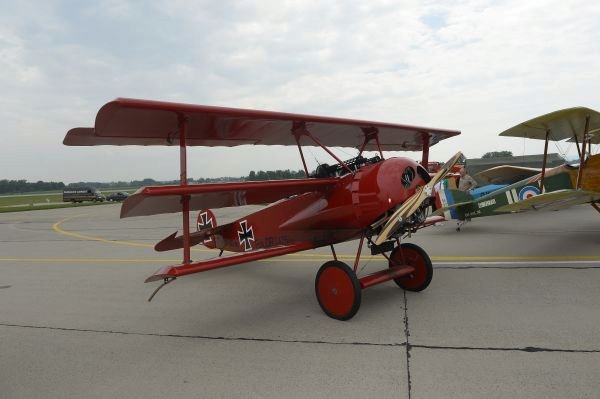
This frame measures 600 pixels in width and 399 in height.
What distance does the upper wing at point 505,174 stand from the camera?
42.8 ft

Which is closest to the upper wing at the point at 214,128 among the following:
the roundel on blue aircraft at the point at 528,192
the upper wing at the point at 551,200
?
the upper wing at the point at 551,200

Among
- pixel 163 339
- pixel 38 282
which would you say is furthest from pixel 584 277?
pixel 38 282

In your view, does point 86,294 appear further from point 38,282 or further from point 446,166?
point 446,166

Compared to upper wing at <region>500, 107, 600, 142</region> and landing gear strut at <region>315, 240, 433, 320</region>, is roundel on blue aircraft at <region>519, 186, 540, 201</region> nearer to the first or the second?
upper wing at <region>500, 107, 600, 142</region>

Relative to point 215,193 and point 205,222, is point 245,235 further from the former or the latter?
point 205,222

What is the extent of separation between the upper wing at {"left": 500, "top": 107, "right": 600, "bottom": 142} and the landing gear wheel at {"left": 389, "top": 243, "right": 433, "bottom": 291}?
3.44 m

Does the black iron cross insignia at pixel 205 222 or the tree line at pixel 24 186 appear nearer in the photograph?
the black iron cross insignia at pixel 205 222

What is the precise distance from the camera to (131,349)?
3578 mm

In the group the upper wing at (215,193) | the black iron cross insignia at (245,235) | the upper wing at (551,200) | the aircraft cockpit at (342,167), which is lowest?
the black iron cross insignia at (245,235)

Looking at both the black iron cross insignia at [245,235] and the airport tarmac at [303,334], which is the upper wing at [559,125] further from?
the black iron cross insignia at [245,235]

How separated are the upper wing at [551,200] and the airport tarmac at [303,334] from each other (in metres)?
0.87

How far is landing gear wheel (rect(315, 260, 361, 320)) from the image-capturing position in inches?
156

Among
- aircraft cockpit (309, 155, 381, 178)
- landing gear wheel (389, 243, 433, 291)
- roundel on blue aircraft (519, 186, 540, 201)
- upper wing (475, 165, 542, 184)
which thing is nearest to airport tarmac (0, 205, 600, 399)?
landing gear wheel (389, 243, 433, 291)

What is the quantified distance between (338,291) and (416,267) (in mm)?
1352
